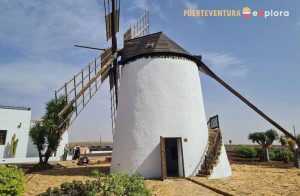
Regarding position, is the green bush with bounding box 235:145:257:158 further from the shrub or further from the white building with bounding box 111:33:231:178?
the shrub

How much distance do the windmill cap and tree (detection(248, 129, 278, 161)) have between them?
12390 millimetres

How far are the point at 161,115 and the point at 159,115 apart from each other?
10cm

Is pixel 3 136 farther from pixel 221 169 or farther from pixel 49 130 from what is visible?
pixel 221 169

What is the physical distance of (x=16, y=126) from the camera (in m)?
26.0

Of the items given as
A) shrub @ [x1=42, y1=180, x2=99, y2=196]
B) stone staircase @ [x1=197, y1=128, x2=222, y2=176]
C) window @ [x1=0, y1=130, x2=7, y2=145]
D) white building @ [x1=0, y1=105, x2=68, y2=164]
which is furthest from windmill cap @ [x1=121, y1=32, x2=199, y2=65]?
window @ [x1=0, y1=130, x2=7, y2=145]

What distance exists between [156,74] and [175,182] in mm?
5438

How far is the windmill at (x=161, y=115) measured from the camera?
470 inches

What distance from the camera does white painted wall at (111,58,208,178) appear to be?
39.2 feet

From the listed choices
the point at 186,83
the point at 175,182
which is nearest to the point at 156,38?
the point at 186,83

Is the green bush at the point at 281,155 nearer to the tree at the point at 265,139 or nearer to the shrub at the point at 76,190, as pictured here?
the tree at the point at 265,139

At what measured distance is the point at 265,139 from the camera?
22438 mm

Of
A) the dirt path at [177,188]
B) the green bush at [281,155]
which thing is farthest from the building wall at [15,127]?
the green bush at [281,155]

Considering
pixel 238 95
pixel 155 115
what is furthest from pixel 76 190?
pixel 238 95

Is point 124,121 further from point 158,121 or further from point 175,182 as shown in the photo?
point 175,182
